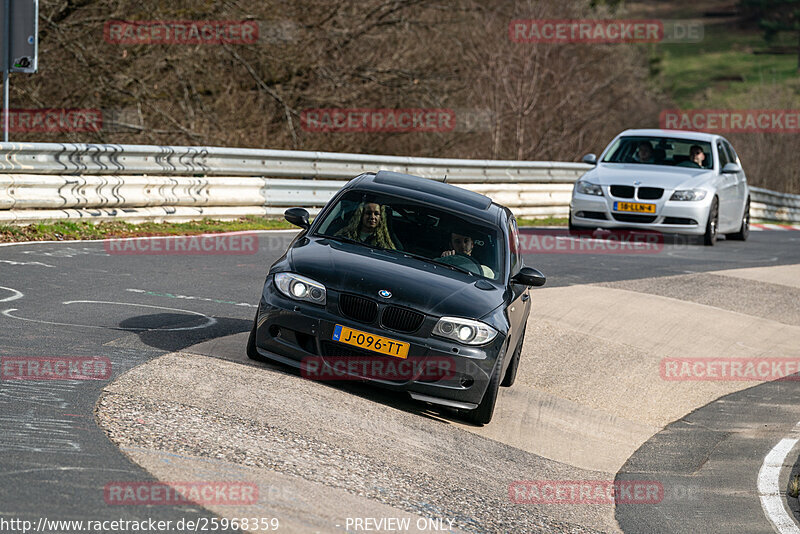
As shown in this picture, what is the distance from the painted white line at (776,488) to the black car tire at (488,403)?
1.86 metres

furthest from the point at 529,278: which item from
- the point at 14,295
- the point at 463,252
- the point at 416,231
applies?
the point at 14,295

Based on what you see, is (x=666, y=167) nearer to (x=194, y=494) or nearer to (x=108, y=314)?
(x=108, y=314)

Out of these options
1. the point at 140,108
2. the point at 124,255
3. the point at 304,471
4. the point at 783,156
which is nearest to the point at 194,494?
the point at 304,471

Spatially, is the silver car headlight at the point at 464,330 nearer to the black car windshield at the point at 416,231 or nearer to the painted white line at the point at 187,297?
the black car windshield at the point at 416,231

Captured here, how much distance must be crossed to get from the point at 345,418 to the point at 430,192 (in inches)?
95.7

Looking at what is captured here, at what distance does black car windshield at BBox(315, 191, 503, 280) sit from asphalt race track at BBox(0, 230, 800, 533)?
110 centimetres

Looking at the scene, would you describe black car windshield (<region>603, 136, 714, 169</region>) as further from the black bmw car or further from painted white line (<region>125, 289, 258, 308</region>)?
the black bmw car

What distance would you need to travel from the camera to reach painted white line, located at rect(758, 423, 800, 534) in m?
6.80

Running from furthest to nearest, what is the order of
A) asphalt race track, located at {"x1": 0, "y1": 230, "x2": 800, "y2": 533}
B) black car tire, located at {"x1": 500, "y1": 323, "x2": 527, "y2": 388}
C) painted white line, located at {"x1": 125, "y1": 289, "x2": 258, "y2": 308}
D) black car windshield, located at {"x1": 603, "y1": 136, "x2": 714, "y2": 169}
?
black car windshield, located at {"x1": 603, "y1": 136, "x2": 714, "y2": 169} → painted white line, located at {"x1": 125, "y1": 289, "x2": 258, "y2": 308} → black car tire, located at {"x1": 500, "y1": 323, "x2": 527, "y2": 388} → asphalt race track, located at {"x1": 0, "y1": 230, "x2": 800, "y2": 533}

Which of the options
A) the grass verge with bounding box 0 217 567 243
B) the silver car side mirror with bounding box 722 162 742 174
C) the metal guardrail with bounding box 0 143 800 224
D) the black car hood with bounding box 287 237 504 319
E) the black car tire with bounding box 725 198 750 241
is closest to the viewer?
the black car hood with bounding box 287 237 504 319

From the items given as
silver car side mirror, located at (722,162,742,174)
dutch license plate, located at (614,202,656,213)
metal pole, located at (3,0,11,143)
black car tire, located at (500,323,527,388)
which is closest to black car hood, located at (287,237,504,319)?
black car tire, located at (500,323,527,388)

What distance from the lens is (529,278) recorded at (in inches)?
335

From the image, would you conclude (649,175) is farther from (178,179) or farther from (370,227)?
(370,227)

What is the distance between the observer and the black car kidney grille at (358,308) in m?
7.58
